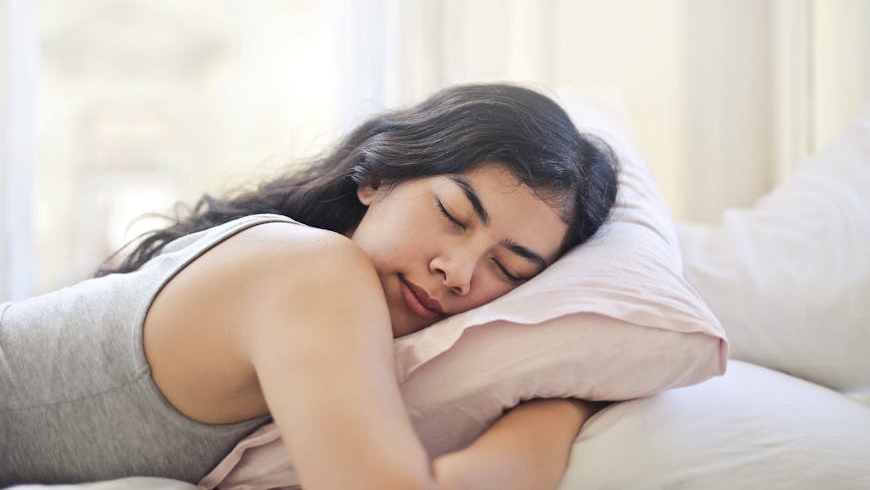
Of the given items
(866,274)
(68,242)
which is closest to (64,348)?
(866,274)

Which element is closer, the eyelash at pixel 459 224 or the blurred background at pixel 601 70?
the eyelash at pixel 459 224

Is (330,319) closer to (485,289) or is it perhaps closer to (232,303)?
(232,303)

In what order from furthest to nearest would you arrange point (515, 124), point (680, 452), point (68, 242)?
point (68, 242) → point (515, 124) → point (680, 452)

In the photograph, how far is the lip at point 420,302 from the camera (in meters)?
1.02

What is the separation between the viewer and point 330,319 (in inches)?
31.2

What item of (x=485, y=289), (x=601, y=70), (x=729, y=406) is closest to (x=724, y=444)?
(x=729, y=406)

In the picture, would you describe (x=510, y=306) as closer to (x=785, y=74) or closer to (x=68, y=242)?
(x=785, y=74)

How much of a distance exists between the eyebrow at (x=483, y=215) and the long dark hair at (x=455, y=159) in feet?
0.08

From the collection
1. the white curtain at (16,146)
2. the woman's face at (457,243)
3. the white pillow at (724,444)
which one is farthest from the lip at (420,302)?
the white curtain at (16,146)

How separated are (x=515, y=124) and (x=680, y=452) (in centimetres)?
46

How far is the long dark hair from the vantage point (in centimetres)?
108

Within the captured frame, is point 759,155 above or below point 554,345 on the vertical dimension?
below

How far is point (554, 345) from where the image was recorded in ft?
2.93

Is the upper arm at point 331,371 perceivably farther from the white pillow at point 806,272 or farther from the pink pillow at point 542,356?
the white pillow at point 806,272
